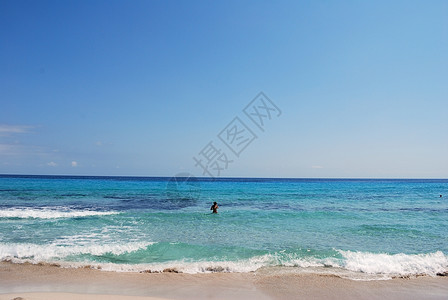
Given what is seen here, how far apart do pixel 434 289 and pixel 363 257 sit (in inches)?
96.2

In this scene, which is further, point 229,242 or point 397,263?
point 229,242

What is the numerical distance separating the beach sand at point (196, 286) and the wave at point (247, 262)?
1.33ft

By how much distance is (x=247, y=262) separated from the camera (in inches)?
327

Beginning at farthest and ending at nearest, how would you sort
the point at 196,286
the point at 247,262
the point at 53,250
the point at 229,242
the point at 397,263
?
the point at 229,242, the point at 53,250, the point at 397,263, the point at 247,262, the point at 196,286

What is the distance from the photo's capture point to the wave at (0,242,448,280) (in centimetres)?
769

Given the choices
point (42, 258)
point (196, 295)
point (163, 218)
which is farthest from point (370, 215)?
point (42, 258)

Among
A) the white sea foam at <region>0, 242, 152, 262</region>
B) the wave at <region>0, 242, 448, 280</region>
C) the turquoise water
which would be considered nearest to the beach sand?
the wave at <region>0, 242, 448, 280</region>

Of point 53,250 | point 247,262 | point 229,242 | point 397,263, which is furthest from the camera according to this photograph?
point 229,242

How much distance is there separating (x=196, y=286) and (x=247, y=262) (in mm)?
2248

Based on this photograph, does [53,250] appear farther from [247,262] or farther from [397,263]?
[397,263]

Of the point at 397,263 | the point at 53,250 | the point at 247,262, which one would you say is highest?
the point at 53,250

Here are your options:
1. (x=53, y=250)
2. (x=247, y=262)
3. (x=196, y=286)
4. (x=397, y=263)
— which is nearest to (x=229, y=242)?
(x=247, y=262)

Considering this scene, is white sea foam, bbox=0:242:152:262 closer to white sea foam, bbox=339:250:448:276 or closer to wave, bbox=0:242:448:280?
wave, bbox=0:242:448:280

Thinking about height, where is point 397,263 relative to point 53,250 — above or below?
below
